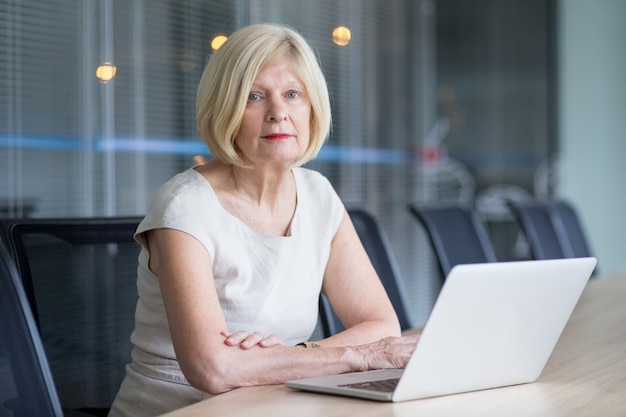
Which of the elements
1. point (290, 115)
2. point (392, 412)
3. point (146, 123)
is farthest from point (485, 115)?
point (392, 412)

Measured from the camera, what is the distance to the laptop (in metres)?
1.38

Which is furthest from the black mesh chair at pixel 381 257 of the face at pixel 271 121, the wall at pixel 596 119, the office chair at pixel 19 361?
the wall at pixel 596 119

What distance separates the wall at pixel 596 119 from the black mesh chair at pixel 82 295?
5.48 metres

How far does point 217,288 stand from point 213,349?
31 centimetres

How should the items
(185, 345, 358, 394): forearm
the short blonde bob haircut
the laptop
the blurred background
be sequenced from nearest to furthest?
the laptop, (185, 345, 358, 394): forearm, the short blonde bob haircut, the blurred background

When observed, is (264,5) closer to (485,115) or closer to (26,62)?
(26,62)

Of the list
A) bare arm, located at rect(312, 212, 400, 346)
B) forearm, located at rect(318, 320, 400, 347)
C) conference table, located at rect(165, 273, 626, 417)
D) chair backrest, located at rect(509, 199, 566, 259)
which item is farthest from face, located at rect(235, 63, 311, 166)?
chair backrest, located at rect(509, 199, 566, 259)

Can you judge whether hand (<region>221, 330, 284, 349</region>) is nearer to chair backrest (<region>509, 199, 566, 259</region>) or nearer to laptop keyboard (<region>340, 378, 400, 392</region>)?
laptop keyboard (<region>340, 378, 400, 392</region>)

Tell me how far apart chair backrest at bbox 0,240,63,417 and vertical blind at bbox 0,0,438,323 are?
4.91ft

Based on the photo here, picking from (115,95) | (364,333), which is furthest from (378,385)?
(115,95)

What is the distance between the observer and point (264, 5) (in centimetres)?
426

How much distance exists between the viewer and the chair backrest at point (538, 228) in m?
4.04

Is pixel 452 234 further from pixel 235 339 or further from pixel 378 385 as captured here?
pixel 378 385

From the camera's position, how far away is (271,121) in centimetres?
205
